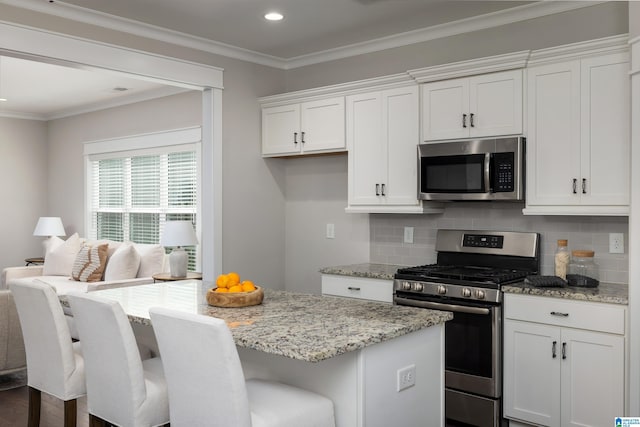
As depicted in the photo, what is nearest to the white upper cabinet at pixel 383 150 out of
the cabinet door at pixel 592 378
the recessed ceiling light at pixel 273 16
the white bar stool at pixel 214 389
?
the recessed ceiling light at pixel 273 16

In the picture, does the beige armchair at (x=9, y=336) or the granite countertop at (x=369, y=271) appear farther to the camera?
the beige armchair at (x=9, y=336)

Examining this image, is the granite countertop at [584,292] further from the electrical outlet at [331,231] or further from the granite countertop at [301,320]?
the electrical outlet at [331,231]

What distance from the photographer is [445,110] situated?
396 centimetres

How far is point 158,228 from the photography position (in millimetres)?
7195

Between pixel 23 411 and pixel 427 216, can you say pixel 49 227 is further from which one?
pixel 427 216

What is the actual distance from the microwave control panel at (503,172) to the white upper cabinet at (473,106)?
→ 0.49 ft

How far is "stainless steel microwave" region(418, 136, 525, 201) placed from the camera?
3643 mm

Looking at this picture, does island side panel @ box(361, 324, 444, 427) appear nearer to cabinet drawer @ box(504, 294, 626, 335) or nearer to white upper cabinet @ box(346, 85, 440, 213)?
cabinet drawer @ box(504, 294, 626, 335)

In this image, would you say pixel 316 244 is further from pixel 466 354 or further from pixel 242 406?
pixel 242 406

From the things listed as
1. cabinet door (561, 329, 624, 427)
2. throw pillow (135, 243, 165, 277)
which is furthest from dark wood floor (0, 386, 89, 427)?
cabinet door (561, 329, 624, 427)

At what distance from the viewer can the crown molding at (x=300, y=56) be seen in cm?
375

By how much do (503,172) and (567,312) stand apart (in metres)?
0.92

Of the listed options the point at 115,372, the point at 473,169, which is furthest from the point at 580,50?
the point at 115,372

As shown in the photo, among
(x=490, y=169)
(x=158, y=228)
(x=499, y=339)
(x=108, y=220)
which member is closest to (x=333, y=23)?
(x=490, y=169)
